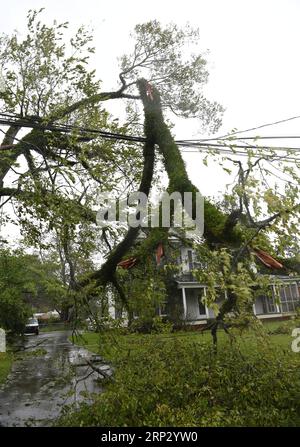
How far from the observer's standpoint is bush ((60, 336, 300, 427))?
446 cm

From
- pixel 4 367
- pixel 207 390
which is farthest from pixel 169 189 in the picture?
pixel 4 367

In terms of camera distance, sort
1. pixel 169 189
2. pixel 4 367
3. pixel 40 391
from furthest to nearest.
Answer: pixel 4 367, pixel 40 391, pixel 169 189

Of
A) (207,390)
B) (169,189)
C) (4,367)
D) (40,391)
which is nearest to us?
(207,390)

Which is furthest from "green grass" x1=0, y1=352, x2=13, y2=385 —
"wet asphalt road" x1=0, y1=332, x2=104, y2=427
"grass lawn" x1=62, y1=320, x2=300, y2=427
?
"grass lawn" x1=62, y1=320, x2=300, y2=427

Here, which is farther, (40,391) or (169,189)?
(40,391)

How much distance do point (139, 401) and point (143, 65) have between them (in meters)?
10.2

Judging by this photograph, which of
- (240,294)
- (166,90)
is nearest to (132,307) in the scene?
(240,294)

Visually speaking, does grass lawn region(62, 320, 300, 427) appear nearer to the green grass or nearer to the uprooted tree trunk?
the uprooted tree trunk

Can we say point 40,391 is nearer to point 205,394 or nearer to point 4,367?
point 4,367

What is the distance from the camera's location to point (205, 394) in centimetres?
511

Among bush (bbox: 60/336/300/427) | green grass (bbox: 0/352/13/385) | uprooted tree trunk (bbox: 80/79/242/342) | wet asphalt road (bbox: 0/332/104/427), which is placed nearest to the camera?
bush (bbox: 60/336/300/427)
